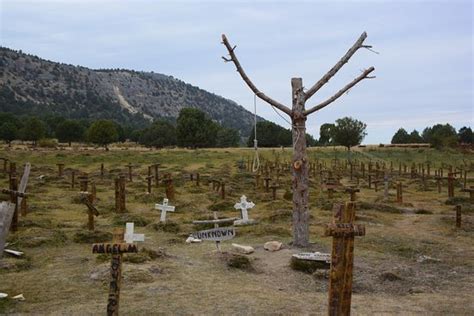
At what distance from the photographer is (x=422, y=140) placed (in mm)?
96312

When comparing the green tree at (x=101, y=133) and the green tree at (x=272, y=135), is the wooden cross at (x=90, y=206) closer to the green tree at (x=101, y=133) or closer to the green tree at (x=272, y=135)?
the green tree at (x=101, y=133)

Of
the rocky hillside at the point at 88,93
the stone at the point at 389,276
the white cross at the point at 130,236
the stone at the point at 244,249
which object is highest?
the rocky hillside at the point at 88,93

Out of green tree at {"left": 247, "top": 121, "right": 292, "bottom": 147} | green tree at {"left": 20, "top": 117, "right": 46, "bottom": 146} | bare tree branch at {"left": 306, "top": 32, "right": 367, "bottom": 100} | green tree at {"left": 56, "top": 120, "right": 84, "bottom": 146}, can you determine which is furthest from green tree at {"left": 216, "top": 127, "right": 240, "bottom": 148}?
bare tree branch at {"left": 306, "top": 32, "right": 367, "bottom": 100}

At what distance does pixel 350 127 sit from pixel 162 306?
2030 inches

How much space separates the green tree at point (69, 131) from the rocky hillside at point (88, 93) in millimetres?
42945

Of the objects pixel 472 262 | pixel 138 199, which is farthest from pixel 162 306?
pixel 138 199

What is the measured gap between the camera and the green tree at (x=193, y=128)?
76.4 m

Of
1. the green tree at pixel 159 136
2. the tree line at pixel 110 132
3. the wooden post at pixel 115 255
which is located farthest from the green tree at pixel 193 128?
Result: the wooden post at pixel 115 255

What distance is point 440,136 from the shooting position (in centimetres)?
7000

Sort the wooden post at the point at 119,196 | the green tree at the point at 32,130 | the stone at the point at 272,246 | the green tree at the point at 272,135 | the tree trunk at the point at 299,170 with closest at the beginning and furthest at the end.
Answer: the stone at the point at 272,246 < the tree trunk at the point at 299,170 < the wooden post at the point at 119,196 < the green tree at the point at 32,130 < the green tree at the point at 272,135

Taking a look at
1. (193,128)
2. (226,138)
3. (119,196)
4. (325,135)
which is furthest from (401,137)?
(119,196)

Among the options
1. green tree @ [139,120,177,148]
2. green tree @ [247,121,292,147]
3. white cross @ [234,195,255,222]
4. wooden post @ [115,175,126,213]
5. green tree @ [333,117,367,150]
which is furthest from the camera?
green tree @ [139,120,177,148]

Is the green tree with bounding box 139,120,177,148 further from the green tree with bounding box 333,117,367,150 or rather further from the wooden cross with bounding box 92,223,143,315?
the wooden cross with bounding box 92,223,143,315

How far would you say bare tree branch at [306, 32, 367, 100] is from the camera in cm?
1326
